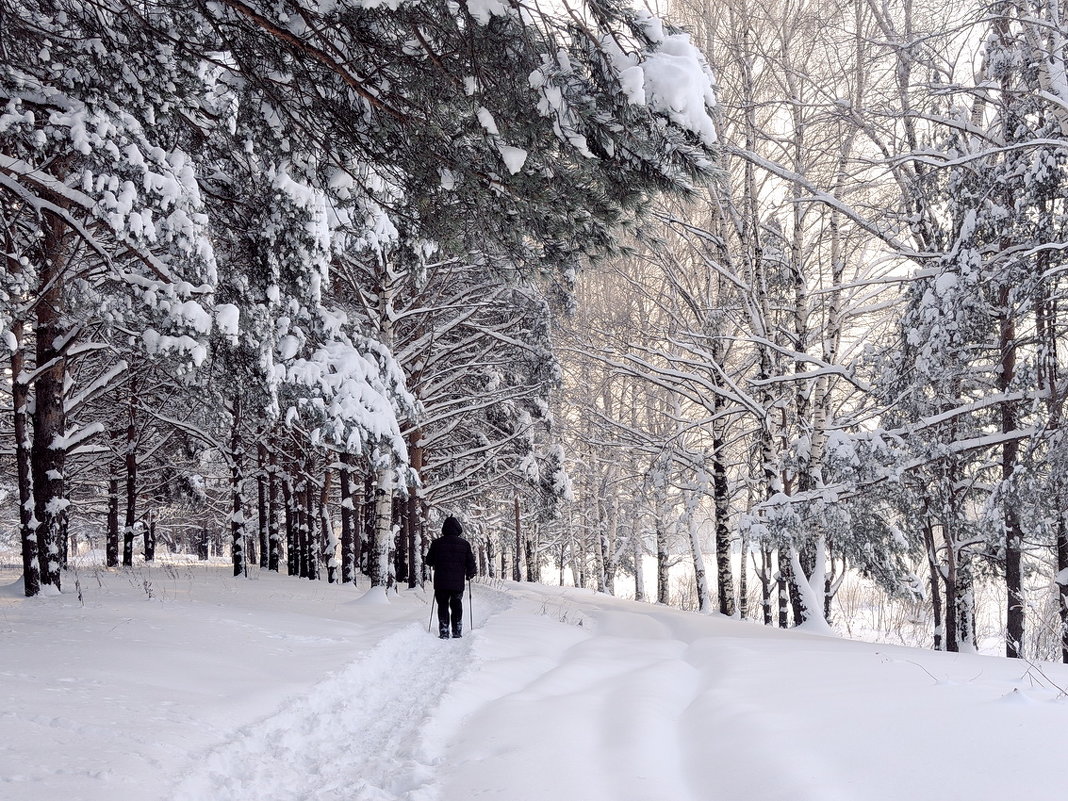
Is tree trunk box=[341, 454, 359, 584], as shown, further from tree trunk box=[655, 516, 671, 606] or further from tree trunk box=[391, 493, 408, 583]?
tree trunk box=[655, 516, 671, 606]

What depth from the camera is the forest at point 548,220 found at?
4.61 m

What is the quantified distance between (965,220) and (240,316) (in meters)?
8.74

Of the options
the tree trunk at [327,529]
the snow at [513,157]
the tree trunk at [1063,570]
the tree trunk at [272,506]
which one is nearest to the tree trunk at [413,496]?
the tree trunk at [327,529]

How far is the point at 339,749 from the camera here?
4.89m

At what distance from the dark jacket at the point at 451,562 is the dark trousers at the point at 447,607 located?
7cm

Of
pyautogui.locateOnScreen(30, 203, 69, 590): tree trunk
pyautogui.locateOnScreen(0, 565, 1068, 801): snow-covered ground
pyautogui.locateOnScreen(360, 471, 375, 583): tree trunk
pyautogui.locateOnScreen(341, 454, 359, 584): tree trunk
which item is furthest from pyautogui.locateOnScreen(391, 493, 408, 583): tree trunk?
pyautogui.locateOnScreen(0, 565, 1068, 801): snow-covered ground

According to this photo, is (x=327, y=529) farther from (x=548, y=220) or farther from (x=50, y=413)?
(x=548, y=220)

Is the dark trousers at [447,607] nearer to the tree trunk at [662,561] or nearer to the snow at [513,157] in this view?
the snow at [513,157]

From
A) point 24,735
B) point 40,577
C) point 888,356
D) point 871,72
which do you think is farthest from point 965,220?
point 40,577

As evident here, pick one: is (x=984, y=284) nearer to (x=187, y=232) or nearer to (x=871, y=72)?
(x=871, y=72)

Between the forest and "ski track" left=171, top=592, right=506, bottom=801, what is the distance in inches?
144

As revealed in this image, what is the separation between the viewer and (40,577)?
36.6 ft

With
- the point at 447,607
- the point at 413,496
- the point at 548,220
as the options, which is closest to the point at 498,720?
the point at 548,220

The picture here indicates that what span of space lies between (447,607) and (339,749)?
560cm
